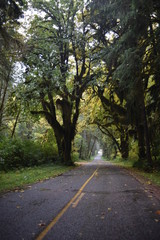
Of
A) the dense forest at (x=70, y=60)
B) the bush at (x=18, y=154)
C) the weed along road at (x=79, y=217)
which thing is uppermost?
the dense forest at (x=70, y=60)

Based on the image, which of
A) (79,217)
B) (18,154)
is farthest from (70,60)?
(79,217)

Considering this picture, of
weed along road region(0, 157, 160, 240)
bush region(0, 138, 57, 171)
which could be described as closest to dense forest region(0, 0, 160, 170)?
bush region(0, 138, 57, 171)

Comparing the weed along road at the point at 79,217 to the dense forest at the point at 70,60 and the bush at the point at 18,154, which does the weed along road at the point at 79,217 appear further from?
the bush at the point at 18,154

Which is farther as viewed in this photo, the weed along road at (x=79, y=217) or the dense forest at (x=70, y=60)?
the dense forest at (x=70, y=60)

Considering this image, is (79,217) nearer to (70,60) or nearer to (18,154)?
(18,154)

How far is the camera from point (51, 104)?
68.3 feet

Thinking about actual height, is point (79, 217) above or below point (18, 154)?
below

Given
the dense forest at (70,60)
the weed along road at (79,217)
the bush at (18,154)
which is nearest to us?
the weed along road at (79,217)

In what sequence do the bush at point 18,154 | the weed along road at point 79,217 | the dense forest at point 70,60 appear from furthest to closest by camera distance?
the bush at point 18,154, the dense forest at point 70,60, the weed along road at point 79,217

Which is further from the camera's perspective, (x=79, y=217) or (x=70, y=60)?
(x=70, y=60)

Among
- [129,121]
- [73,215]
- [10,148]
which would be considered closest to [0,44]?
[73,215]

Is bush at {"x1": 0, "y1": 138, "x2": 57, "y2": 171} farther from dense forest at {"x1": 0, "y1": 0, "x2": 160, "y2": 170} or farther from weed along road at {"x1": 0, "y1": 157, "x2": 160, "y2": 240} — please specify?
weed along road at {"x1": 0, "y1": 157, "x2": 160, "y2": 240}

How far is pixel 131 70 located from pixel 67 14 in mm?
12620

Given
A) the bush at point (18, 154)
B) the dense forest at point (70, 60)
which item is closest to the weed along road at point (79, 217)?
the dense forest at point (70, 60)
